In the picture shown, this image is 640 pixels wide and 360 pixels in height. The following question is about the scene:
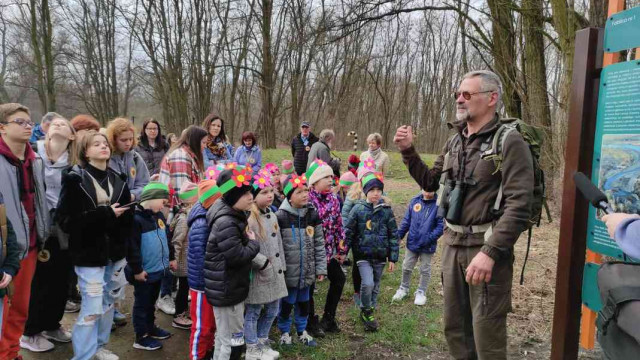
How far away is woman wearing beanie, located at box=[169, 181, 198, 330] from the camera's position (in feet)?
13.6

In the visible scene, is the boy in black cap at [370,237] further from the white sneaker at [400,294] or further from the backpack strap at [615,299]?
the backpack strap at [615,299]

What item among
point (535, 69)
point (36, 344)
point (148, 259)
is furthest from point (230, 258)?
point (535, 69)

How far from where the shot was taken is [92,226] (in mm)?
3146

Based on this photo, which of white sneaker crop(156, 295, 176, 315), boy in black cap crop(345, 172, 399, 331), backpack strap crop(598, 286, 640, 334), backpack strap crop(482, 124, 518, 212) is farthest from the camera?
white sneaker crop(156, 295, 176, 315)

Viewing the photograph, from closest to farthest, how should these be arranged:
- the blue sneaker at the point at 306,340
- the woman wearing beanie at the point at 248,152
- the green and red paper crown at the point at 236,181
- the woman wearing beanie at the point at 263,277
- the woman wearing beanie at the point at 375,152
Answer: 1. the green and red paper crown at the point at 236,181
2. the woman wearing beanie at the point at 263,277
3. the blue sneaker at the point at 306,340
4. the woman wearing beanie at the point at 248,152
5. the woman wearing beanie at the point at 375,152

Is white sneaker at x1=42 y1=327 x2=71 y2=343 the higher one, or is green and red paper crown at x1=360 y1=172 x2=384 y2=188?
green and red paper crown at x1=360 y1=172 x2=384 y2=188

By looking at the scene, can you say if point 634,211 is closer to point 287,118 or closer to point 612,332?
point 612,332

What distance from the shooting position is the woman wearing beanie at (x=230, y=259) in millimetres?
3066

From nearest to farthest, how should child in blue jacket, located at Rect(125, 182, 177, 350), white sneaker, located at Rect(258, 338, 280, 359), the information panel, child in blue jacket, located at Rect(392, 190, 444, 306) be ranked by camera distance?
the information panel → white sneaker, located at Rect(258, 338, 280, 359) → child in blue jacket, located at Rect(125, 182, 177, 350) → child in blue jacket, located at Rect(392, 190, 444, 306)

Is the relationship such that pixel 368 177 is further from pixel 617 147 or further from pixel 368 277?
pixel 617 147

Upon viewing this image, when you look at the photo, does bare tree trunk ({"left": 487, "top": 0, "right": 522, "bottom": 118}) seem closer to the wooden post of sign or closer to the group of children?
the group of children

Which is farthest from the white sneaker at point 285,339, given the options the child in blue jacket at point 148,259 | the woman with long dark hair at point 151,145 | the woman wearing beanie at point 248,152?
the woman wearing beanie at point 248,152

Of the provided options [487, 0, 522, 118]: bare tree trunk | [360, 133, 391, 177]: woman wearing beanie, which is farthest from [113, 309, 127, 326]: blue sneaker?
[487, 0, 522, 118]: bare tree trunk

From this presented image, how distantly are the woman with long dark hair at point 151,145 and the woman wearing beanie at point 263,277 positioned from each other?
328cm
